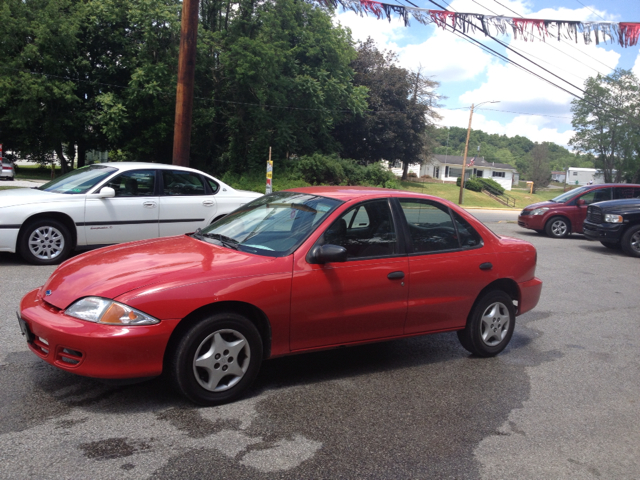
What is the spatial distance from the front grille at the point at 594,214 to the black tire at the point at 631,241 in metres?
0.69

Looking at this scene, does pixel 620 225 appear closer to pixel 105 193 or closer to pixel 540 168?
pixel 105 193

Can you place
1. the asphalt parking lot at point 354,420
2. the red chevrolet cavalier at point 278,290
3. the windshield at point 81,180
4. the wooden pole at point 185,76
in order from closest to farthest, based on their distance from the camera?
the asphalt parking lot at point 354,420 → the red chevrolet cavalier at point 278,290 → the windshield at point 81,180 → the wooden pole at point 185,76

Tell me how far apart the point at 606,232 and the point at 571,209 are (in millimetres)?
2968

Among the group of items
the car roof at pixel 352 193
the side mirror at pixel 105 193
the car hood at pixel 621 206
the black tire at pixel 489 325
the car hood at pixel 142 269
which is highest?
the car roof at pixel 352 193

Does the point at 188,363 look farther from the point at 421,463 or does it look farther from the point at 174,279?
the point at 421,463

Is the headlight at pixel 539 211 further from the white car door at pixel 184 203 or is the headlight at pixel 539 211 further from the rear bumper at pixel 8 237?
the rear bumper at pixel 8 237

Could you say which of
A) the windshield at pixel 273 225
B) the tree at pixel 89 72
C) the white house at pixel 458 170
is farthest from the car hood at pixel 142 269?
the white house at pixel 458 170

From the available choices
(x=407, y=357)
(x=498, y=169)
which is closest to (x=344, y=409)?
(x=407, y=357)

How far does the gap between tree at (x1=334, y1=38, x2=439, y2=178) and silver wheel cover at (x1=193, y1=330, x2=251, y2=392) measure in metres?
45.5

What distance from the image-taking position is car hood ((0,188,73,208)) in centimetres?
779

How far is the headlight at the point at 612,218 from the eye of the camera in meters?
13.1

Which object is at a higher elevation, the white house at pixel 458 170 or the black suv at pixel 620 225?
the white house at pixel 458 170

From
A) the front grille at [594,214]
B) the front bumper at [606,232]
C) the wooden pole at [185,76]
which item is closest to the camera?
the wooden pole at [185,76]

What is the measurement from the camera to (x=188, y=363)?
3.67m
